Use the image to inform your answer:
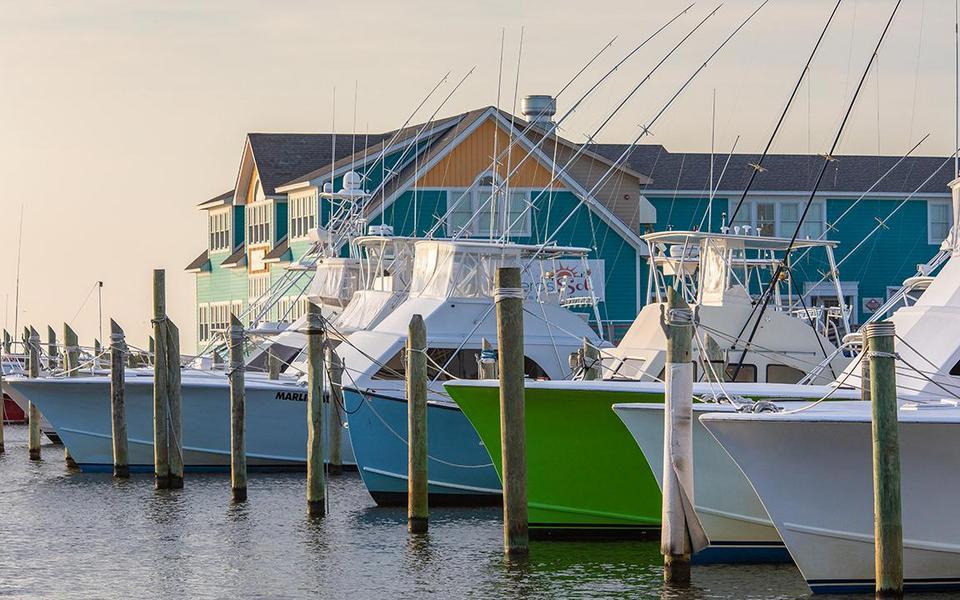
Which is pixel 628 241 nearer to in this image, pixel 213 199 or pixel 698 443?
pixel 213 199

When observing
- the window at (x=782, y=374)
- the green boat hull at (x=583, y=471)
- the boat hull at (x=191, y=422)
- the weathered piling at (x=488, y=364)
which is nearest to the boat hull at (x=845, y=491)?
the green boat hull at (x=583, y=471)

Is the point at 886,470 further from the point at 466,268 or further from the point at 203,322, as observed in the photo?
the point at 203,322

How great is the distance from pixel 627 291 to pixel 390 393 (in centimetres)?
2356

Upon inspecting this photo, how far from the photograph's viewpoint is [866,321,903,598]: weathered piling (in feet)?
49.8

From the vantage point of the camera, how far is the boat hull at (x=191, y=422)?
102 feet

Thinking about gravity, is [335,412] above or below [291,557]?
above

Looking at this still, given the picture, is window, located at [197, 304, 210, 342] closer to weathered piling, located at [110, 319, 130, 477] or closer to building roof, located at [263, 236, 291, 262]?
building roof, located at [263, 236, 291, 262]

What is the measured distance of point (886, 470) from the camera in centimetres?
1519

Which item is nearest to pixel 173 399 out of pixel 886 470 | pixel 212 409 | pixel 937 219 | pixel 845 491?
pixel 212 409

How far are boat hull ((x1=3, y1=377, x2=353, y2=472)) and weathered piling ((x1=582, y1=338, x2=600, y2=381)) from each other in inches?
313

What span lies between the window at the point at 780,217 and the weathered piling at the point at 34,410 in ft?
74.1

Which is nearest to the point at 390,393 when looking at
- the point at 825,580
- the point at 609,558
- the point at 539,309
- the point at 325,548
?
the point at 539,309

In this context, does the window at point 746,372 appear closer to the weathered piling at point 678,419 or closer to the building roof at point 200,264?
the weathered piling at point 678,419

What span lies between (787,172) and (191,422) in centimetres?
2797
